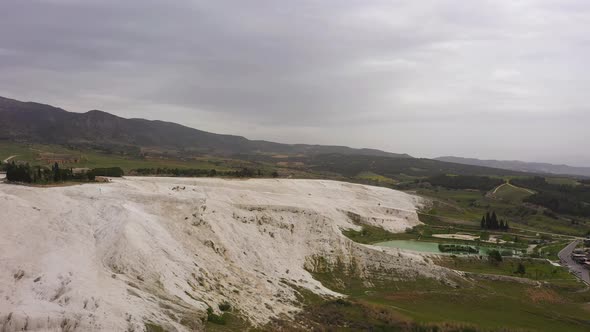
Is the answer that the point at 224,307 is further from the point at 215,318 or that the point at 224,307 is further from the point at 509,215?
the point at 509,215

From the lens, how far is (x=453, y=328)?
1416 inches

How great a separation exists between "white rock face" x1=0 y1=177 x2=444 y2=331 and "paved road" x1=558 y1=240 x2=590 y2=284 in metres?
26.3

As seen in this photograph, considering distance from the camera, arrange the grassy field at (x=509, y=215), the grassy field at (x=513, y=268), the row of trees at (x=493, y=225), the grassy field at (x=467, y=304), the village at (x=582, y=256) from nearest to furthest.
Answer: the grassy field at (x=467, y=304)
the grassy field at (x=513, y=268)
the village at (x=582, y=256)
the row of trees at (x=493, y=225)
the grassy field at (x=509, y=215)

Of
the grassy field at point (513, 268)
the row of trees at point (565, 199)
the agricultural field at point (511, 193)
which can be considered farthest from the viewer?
the agricultural field at point (511, 193)

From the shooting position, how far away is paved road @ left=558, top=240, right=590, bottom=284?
60056 millimetres

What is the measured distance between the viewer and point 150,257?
106ft

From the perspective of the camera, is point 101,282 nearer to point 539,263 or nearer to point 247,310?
point 247,310

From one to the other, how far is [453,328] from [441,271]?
676 inches

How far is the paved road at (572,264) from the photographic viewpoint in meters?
60.1

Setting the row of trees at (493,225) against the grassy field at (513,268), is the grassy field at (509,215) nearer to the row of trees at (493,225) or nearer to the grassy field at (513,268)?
the row of trees at (493,225)

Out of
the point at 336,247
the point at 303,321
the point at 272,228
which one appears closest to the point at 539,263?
the point at 336,247

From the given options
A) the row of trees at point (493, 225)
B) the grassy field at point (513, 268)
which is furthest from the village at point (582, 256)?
the row of trees at point (493, 225)

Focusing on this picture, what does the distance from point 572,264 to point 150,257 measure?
71.5 metres

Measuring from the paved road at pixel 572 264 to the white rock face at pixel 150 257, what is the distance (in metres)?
26.3
